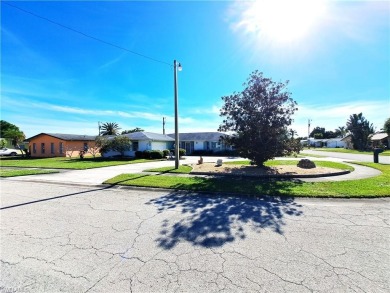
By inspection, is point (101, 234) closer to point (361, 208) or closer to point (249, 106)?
point (361, 208)

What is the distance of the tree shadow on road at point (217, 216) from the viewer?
4187 mm

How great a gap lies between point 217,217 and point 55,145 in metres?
35.2

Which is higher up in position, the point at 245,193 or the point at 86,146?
the point at 86,146

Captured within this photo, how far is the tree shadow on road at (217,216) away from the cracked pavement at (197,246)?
0.9 inches

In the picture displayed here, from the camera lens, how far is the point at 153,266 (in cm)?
323

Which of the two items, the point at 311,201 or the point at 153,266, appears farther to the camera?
the point at 311,201

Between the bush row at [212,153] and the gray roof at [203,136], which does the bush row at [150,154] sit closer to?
the bush row at [212,153]

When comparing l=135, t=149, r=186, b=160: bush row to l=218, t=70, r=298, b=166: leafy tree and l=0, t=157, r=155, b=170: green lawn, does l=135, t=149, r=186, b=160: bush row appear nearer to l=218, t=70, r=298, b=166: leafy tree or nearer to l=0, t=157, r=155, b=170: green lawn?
l=0, t=157, r=155, b=170: green lawn

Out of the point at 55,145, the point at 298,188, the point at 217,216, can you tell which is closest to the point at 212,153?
the point at 55,145

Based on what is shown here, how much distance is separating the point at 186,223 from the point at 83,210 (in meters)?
3.19

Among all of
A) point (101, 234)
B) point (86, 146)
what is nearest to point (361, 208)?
point (101, 234)

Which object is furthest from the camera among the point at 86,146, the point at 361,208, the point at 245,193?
the point at 86,146

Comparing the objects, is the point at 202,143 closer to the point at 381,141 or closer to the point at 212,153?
the point at 212,153

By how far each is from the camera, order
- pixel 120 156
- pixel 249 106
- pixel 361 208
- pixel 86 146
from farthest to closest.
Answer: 1. pixel 86 146
2. pixel 120 156
3. pixel 249 106
4. pixel 361 208
